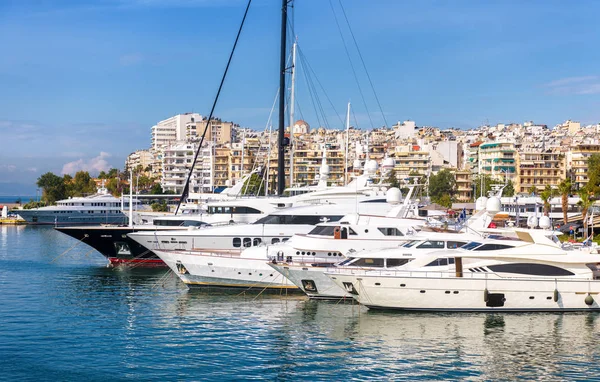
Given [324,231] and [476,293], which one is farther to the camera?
[324,231]

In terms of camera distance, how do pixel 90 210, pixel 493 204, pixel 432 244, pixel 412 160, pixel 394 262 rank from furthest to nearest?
pixel 412 160 < pixel 90 210 < pixel 493 204 < pixel 432 244 < pixel 394 262

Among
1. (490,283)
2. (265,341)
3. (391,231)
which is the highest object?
(391,231)

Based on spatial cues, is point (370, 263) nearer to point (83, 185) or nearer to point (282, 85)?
point (282, 85)

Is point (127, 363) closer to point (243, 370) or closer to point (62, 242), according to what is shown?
point (243, 370)

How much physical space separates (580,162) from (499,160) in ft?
40.1

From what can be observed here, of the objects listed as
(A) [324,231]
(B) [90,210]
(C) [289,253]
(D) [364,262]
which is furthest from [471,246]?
(B) [90,210]

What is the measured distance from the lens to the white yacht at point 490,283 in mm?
27891

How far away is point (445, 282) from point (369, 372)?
26.4ft

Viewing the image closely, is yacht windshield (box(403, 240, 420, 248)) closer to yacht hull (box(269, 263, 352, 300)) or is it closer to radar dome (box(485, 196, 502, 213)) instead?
yacht hull (box(269, 263, 352, 300))

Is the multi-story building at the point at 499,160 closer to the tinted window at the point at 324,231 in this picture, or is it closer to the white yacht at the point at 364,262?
the tinted window at the point at 324,231

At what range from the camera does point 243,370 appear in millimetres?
20766

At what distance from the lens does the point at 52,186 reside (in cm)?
14000

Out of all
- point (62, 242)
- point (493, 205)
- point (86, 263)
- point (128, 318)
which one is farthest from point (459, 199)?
point (128, 318)

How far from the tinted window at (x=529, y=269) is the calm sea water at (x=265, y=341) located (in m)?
1.55
